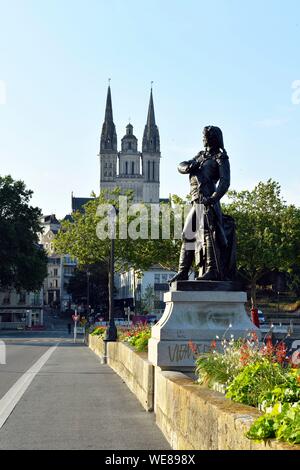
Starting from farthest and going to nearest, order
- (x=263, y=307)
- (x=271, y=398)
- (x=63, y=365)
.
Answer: (x=263, y=307) → (x=63, y=365) → (x=271, y=398)

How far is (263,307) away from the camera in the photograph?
331 feet

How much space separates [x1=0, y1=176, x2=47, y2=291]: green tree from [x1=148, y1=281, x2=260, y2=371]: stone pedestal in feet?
221

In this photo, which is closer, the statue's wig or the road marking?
the road marking

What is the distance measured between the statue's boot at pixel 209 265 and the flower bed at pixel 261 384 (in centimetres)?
127

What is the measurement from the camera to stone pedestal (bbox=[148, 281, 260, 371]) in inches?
444

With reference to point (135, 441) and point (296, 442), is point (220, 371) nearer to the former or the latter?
point (135, 441)

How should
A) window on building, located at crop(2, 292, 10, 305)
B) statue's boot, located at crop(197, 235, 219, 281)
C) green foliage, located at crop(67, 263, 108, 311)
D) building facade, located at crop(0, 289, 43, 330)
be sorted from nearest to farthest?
statue's boot, located at crop(197, 235, 219, 281) < building facade, located at crop(0, 289, 43, 330) < window on building, located at crop(2, 292, 10, 305) < green foliage, located at crop(67, 263, 108, 311)

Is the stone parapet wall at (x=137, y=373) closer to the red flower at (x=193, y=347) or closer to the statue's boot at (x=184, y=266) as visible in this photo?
the red flower at (x=193, y=347)

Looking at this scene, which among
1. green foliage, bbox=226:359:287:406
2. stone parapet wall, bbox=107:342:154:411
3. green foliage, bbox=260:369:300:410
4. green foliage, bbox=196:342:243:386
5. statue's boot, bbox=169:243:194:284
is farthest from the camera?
statue's boot, bbox=169:243:194:284

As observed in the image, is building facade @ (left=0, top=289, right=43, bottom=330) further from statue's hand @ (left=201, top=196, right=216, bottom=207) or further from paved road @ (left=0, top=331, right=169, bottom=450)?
statue's hand @ (left=201, top=196, right=216, bottom=207)

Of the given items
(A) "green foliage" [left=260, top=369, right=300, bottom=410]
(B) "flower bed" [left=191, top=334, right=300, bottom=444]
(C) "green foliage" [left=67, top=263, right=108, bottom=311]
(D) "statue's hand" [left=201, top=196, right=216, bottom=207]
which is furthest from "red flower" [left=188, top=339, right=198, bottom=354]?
(C) "green foliage" [left=67, top=263, right=108, bottom=311]

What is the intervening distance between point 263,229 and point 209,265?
50.2 m
